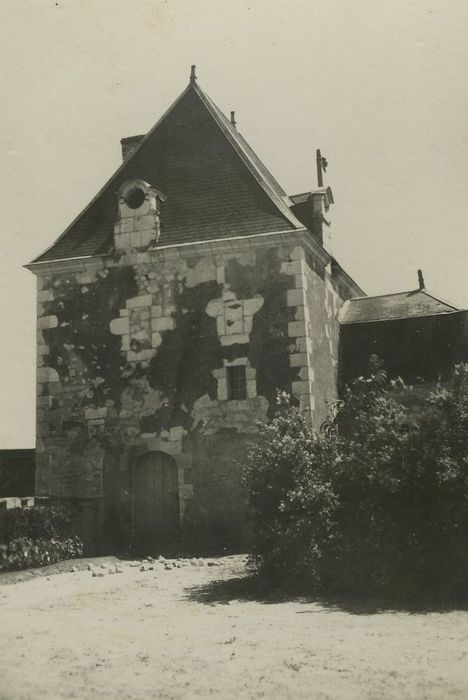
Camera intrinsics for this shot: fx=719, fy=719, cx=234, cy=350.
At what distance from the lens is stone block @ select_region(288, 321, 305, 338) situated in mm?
14359

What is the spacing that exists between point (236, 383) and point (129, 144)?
7613 millimetres

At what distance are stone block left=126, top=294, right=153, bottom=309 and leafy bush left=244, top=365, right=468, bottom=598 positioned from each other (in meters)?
6.37

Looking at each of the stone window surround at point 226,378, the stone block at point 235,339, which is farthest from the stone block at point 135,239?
the stone window surround at point 226,378

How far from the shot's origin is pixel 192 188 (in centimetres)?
1612

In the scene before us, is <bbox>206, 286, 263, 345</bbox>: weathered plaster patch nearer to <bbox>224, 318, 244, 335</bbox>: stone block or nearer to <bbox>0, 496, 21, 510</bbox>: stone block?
<bbox>224, 318, 244, 335</bbox>: stone block

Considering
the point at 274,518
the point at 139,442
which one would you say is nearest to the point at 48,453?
the point at 139,442

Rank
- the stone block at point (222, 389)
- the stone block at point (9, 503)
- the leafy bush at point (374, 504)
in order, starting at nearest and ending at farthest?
the leafy bush at point (374, 504), the stone block at point (9, 503), the stone block at point (222, 389)

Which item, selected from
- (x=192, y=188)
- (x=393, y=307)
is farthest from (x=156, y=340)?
(x=393, y=307)

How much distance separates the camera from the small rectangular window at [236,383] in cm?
1455

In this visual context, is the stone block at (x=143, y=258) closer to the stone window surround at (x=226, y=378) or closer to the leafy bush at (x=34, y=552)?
the stone window surround at (x=226, y=378)

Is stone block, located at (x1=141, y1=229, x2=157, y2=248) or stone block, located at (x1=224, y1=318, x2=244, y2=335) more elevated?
stone block, located at (x1=141, y1=229, x2=157, y2=248)

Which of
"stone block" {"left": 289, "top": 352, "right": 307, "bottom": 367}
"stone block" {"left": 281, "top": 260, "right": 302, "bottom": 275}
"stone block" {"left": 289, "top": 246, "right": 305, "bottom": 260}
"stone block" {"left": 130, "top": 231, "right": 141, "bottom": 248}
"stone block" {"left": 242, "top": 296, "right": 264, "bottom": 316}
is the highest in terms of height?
"stone block" {"left": 130, "top": 231, "right": 141, "bottom": 248}

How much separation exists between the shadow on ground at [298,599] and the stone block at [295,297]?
5.92 m

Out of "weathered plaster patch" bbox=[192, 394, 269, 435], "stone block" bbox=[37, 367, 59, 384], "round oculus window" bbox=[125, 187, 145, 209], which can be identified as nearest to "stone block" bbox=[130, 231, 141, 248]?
"round oculus window" bbox=[125, 187, 145, 209]
